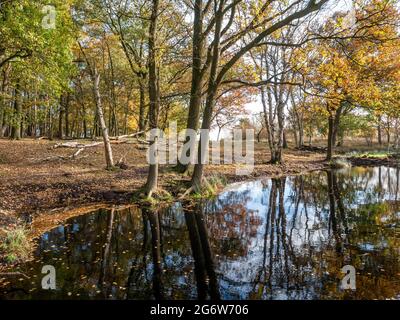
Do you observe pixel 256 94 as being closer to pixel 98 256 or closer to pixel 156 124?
pixel 156 124

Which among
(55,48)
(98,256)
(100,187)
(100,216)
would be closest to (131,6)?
(55,48)

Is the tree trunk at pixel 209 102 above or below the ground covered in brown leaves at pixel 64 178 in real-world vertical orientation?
above

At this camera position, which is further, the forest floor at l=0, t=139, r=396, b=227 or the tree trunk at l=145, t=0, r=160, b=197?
the tree trunk at l=145, t=0, r=160, b=197

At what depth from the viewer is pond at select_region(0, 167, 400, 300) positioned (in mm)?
5363

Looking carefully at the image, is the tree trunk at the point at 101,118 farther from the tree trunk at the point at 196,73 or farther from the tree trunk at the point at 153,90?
the tree trunk at the point at 153,90

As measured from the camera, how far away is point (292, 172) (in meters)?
21.0

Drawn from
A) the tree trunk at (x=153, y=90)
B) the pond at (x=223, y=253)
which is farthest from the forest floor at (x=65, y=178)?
the pond at (x=223, y=253)

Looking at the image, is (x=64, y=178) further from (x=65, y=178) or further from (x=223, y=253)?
(x=223, y=253)

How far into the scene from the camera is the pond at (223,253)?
536cm

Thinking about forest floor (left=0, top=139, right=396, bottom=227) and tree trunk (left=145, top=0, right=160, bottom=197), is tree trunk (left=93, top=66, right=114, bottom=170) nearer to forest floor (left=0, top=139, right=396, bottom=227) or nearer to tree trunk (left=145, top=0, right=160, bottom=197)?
forest floor (left=0, top=139, right=396, bottom=227)

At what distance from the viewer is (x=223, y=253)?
7.09 m

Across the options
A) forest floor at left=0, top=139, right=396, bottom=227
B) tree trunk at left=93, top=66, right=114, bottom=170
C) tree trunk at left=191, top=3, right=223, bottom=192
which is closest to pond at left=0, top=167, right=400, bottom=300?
tree trunk at left=191, top=3, right=223, bottom=192

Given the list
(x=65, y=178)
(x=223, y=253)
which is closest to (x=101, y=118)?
(x=65, y=178)
